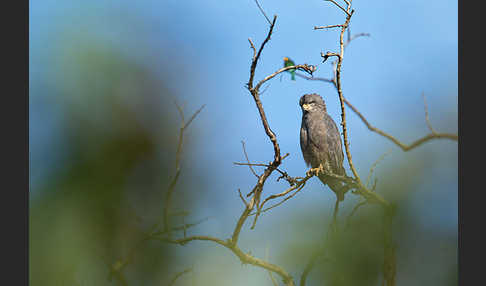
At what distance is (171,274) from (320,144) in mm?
2730

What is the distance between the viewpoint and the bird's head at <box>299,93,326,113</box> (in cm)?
527

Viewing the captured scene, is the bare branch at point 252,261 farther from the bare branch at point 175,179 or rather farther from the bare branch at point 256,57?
the bare branch at point 256,57

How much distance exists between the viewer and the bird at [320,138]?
5.21 m

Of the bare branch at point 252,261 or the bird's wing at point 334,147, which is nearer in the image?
the bare branch at point 252,261

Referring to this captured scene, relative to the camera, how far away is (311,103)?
5.27 metres

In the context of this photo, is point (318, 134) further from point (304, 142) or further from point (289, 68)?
point (289, 68)

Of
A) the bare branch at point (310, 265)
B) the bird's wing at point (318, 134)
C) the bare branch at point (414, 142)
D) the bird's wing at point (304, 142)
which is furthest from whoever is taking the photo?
the bird's wing at point (304, 142)

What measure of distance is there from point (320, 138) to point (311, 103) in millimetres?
461

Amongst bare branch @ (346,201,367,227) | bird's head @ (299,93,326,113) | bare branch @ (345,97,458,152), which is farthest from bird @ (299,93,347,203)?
bare branch @ (345,97,458,152)

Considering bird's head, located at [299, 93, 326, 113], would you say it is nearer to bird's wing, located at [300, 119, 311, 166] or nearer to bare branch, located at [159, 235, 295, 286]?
bird's wing, located at [300, 119, 311, 166]

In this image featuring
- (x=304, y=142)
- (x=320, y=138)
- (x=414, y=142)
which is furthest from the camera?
(x=304, y=142)

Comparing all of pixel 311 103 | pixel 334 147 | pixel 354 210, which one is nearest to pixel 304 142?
pixel 334 147

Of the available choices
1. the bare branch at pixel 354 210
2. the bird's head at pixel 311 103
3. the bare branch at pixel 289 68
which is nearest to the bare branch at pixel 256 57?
the bare branch at pixel 289 68

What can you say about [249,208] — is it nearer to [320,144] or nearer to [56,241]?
[56,241]
